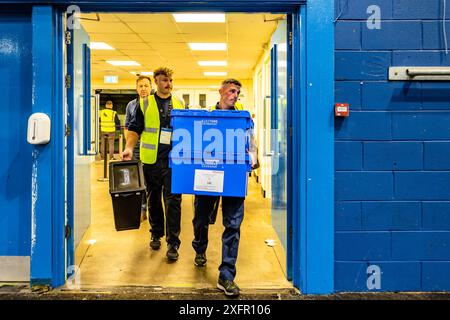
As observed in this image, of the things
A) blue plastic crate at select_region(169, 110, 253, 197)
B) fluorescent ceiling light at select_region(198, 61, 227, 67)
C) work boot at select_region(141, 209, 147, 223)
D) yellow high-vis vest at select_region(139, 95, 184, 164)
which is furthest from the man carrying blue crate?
fluorescent ceiling light at select_region(198, 61, 227, 67)

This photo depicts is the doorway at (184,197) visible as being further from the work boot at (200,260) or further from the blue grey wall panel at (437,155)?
the blue grey wall panel at (437,155)

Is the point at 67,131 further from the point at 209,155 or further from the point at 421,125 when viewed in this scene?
the point at 421,125

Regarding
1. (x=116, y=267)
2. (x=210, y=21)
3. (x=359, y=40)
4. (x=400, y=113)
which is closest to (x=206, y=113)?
(x=359, y=40)

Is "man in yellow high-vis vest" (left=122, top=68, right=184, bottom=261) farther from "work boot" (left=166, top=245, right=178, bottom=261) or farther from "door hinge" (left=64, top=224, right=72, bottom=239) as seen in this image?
"door hinge" (left=64, top=224, right=72, bottom=239)

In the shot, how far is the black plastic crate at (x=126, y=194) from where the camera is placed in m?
2.90

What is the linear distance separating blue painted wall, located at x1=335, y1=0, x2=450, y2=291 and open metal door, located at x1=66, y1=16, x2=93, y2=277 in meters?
1.73

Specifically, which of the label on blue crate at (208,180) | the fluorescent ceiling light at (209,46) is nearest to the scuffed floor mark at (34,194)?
the label on blue crate at (208,180)

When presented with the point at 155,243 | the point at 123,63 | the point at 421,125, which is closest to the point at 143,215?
the point at 155,243

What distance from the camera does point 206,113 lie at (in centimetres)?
240

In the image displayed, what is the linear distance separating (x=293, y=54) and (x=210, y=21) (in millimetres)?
3164

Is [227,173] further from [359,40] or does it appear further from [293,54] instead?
[359,40]

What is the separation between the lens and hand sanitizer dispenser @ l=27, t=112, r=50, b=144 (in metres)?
2.33

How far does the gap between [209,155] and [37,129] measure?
1043mm

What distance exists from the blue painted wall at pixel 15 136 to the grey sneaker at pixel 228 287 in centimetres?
126
